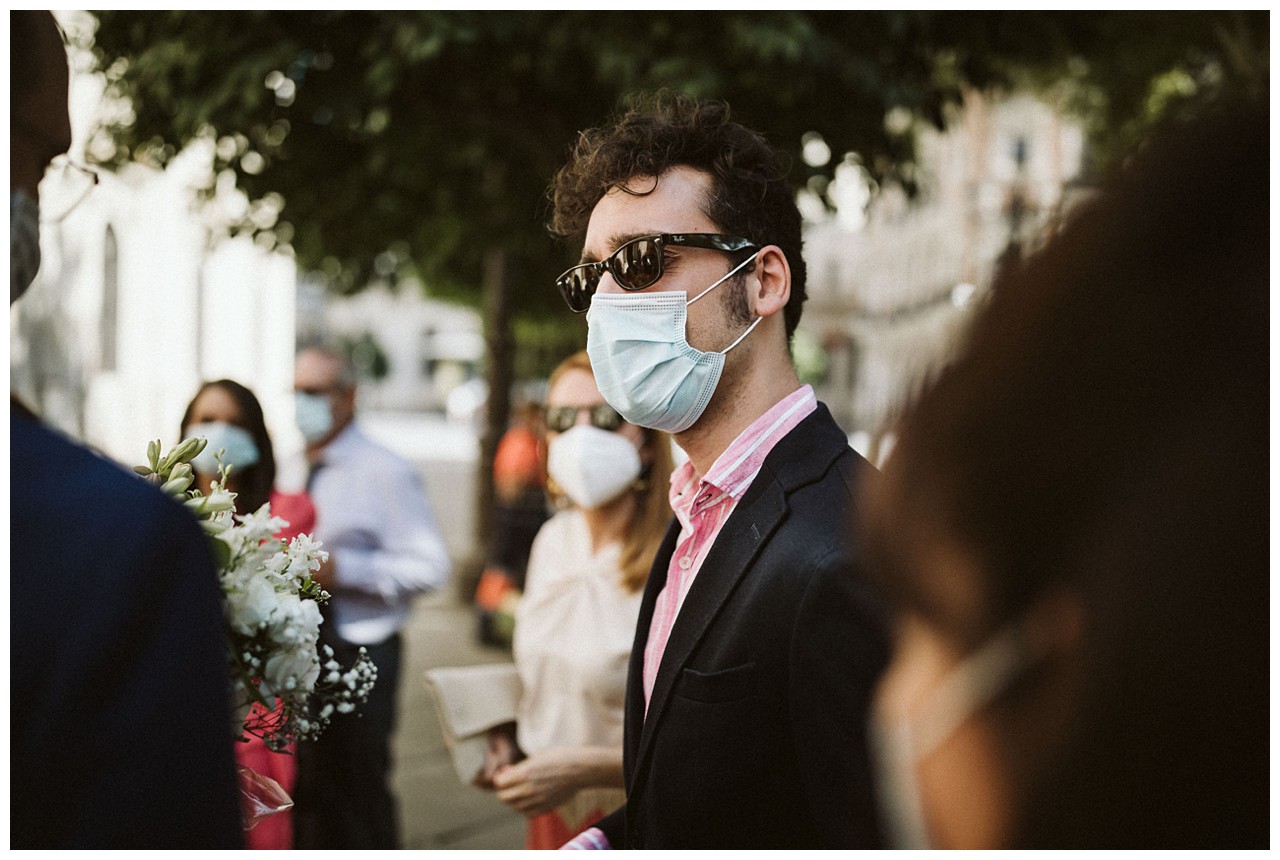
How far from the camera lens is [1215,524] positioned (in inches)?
26.7

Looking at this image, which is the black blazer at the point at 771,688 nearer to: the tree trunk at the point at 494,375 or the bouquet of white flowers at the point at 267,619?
the bouquet of white flowers at the point at 267,619

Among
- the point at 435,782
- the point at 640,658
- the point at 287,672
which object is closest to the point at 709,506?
the point at 640,658

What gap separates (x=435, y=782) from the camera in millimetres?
6754

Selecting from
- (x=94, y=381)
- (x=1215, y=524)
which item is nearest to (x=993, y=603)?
(x=1215, y=524)

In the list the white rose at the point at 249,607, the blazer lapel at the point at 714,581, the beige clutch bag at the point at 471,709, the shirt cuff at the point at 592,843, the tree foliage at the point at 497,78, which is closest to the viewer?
the white rose at the point at 249,607

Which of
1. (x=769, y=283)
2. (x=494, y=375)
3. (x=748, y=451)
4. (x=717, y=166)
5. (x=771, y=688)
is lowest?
(x=771, y=688)

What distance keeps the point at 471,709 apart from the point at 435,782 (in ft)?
12.0

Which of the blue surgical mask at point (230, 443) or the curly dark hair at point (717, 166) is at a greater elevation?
the blue surgical mask at point (230, 443)

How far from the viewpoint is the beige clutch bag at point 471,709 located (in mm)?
3365

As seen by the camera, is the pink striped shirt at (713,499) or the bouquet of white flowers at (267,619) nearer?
the bouquet of white flowers at (267,619)

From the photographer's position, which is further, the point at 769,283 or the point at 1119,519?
the point at 769,283

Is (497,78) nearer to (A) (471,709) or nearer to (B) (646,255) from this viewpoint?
(A) (471,709)

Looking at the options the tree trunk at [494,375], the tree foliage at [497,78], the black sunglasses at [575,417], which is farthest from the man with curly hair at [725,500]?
the tree trunk at [494,375]

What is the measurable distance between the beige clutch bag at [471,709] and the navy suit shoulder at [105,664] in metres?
2.24
